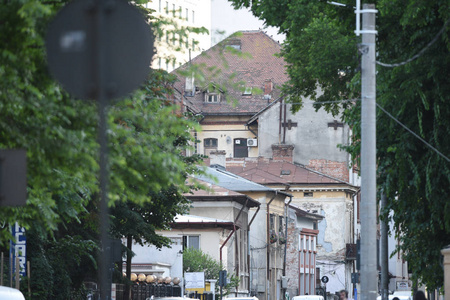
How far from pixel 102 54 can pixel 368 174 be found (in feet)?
38.7

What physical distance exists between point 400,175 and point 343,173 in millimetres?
63044

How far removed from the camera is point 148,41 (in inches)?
231

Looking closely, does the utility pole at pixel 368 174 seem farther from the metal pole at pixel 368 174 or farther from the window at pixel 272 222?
the window at pixel 272 222

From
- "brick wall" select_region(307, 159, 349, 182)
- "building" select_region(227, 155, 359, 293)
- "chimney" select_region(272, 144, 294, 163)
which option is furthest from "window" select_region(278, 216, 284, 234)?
"brick wall" select_region(307, 159, 349, 182)

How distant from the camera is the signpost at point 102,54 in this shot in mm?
5309

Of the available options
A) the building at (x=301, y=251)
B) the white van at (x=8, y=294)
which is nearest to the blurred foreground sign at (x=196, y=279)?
the white van at (x=8, y=294)

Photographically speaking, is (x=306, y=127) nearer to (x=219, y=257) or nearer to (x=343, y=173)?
(x=343, y=173)

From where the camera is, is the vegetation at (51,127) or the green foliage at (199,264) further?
the green foliage at (199,264)

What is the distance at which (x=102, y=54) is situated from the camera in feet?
17.5

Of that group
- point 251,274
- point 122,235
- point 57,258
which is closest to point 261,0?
point 122,235

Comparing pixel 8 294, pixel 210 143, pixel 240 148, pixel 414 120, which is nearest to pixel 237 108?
pixel 240 148

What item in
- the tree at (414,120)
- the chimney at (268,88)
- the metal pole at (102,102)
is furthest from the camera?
the chimney at (268,88)

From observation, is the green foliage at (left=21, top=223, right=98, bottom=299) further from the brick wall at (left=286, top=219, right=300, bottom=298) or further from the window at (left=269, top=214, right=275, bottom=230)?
the brick wall at (left=286, top=219, right=300, bottom=298)

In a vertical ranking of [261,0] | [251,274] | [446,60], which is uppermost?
[261,0]
